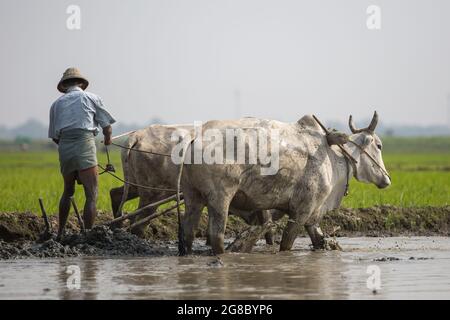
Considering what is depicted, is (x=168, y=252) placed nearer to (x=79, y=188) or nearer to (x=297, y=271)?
(x=297, y=271)

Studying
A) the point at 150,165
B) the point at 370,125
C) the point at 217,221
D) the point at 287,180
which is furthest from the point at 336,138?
the point at 150,165

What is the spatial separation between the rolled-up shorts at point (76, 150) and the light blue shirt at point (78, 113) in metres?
0.08

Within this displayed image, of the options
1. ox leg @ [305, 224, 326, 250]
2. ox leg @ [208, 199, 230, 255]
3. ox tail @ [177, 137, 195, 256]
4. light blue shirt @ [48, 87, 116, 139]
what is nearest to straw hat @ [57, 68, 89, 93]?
light blue shirt @ [48, 87, 116, 139]

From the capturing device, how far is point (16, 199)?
16453 mm

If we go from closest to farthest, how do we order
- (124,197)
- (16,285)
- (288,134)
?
(16,285)
(288,134)
(124,197)

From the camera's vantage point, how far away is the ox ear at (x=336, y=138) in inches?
439

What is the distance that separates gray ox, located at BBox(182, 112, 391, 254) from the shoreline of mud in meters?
0.75

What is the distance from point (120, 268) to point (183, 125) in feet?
11.2

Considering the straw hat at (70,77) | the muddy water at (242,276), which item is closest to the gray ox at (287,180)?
the muddy water at (242,276)

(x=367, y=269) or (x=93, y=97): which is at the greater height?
(x=93, y=97)

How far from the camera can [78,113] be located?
10.7m

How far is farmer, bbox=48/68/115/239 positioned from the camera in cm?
1072

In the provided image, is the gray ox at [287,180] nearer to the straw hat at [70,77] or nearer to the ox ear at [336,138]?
the ox ear at [336,138]
